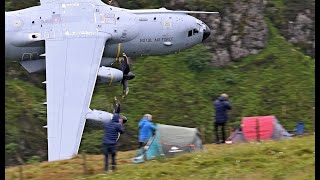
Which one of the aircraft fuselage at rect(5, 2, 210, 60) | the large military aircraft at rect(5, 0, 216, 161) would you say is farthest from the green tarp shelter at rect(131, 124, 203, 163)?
the aircraft fuselage at rect(5, 2, 210, 60)

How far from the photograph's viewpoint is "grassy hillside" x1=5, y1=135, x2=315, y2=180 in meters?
23.5

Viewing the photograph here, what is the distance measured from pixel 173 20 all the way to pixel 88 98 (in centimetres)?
961

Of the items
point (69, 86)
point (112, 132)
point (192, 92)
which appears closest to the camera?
point (112, 132)

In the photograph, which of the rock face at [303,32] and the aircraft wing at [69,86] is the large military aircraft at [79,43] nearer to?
the aircraft wing at [69,86]

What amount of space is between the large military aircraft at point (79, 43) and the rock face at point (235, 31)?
445 inches

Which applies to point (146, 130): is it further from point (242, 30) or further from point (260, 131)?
point (242, 30)

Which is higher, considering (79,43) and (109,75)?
(79,43)

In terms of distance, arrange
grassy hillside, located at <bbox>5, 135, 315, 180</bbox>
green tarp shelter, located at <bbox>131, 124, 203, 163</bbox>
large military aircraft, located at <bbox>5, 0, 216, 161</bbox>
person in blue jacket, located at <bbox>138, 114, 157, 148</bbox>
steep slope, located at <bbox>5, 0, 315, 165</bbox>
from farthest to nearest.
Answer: steep slope, located at <bbox>5, 0, 315, 165</bbox> → large military aircraft, located at <bbox>5, 0, 216, 161</bbox> → person in blue jacket, located at <bbox>138, 114, 157, 148</bbox> → green tarp shelter, located at <bbox>131, 124, 203, 163</bbox> → grassy hillside, located at <bbox>5, 135, 315, 180</bbox>

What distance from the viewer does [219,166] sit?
79.4ft

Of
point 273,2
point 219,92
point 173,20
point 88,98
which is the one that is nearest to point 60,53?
point 88,98

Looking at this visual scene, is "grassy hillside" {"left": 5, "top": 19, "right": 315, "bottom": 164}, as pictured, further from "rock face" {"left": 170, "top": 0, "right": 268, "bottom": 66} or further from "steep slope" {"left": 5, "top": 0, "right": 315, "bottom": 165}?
"rock face" {"left": 170, "top": 0, "right": 268, "bottom": 66}

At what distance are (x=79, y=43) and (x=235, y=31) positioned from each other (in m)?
20.3

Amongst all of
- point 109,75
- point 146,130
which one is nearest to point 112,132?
point 146,130
